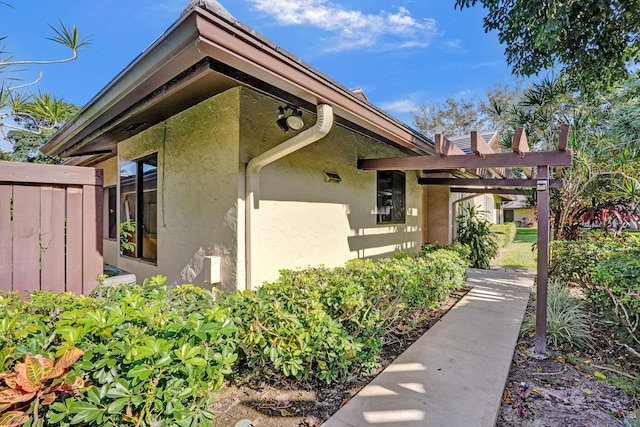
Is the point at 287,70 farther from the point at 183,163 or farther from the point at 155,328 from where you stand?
the point at 183,163

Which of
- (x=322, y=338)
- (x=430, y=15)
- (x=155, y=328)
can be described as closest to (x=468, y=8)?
(x=430, y=15)

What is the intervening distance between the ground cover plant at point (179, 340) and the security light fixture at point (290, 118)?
1952mm

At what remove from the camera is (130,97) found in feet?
10.2

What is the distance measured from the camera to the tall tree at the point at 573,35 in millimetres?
5438

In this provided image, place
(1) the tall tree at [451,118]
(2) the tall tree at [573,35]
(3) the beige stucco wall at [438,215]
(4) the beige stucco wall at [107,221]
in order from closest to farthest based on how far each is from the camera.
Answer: (2) the tall tree at [573,35]
(4) the beige stucco wall at [107,221]
(3) the beige stucco wall at [438,215]
(1) the tall tree at [451,118]

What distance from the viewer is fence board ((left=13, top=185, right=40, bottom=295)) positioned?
277 cm

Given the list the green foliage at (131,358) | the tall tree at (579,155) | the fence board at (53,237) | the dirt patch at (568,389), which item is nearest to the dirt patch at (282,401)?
the green foliage at (131,358)

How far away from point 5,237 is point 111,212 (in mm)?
6123

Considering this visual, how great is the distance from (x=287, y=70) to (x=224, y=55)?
2.04ft

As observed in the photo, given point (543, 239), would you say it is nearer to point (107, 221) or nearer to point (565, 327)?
point (565, 327)

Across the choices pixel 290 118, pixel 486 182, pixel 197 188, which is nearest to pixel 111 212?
pixel 197 188

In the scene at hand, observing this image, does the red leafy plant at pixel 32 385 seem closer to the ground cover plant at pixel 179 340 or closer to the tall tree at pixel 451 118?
the ground cover plant at pixel 179 340

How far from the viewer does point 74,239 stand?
10.1ft

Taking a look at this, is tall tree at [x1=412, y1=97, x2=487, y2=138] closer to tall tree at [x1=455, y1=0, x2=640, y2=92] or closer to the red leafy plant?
tall tree at [x1=455, y1=0, x2=640, y2=92]
